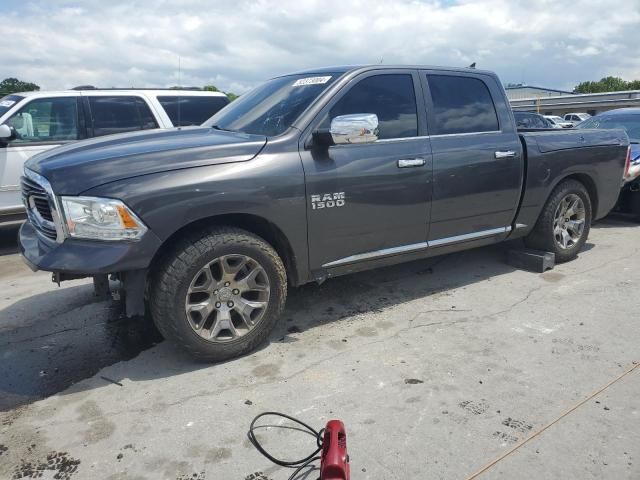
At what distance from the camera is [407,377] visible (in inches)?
123

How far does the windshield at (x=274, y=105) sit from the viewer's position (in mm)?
3645

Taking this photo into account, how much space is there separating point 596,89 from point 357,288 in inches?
2541

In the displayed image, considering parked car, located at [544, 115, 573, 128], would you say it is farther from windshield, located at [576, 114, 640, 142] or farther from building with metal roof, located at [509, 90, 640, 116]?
building with metal roof, located at [509, 90, 640, 116]

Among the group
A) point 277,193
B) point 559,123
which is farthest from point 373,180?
point 559,123

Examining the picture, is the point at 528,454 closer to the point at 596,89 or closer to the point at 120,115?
the point at 120,115

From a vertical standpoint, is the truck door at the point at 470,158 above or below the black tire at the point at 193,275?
above

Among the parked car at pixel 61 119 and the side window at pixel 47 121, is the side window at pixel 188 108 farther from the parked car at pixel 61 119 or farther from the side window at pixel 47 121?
the side window at pixel 47 121

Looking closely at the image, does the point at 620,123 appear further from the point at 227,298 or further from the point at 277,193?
the point at 227,298

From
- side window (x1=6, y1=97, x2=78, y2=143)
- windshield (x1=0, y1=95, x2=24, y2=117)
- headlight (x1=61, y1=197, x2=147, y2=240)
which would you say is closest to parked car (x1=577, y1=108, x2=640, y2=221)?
headlight (x1=61, y1=197, x2=147, y2=240)

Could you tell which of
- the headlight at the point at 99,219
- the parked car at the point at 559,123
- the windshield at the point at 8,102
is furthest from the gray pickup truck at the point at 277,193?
the windshield at the point at 8,102

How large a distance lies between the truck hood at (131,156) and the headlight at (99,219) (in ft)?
0.27

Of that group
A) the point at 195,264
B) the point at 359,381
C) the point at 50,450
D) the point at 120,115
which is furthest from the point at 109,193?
the point at 120,115

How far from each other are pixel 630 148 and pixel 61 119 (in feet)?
24.2

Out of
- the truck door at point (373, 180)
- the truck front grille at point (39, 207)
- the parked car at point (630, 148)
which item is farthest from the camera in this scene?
the parked car at point (630, 148)
